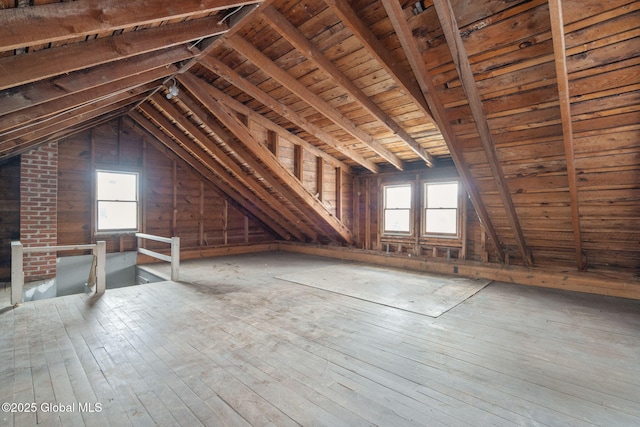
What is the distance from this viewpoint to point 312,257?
690 centimetres

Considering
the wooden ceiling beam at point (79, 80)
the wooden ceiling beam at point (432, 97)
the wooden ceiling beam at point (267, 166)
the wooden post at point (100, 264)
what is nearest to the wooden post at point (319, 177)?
the wooden ceiling beam at point (267, 166)

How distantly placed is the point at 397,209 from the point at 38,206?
6.19 meters

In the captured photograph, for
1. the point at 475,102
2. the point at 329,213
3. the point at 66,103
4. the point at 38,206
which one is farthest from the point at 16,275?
the point at 475,102

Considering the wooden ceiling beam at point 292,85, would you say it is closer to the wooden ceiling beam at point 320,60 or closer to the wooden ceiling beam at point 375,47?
the wooden ceiling beam at point 320,60

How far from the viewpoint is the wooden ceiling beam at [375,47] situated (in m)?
2.30

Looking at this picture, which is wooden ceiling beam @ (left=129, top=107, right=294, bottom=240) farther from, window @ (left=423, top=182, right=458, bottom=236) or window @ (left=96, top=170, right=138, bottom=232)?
window @ (left=423, top=182, right=458, bottom=236)

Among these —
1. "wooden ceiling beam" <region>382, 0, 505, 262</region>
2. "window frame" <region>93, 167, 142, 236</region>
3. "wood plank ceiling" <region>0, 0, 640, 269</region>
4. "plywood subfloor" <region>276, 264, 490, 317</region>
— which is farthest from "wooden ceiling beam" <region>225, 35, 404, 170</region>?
"window frame" <region>93, 167, 142, 236</region>

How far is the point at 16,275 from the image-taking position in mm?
3223

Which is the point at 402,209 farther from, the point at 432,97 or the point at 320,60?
the point at 320,60

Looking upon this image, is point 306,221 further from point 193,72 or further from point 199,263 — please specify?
point 193,72

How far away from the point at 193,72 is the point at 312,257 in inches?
176

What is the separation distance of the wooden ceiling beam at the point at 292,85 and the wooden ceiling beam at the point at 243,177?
1763 millimetres

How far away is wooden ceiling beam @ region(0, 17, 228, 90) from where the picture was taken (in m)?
1.62

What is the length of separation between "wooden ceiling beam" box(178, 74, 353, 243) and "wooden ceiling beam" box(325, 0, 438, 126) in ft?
7.35
